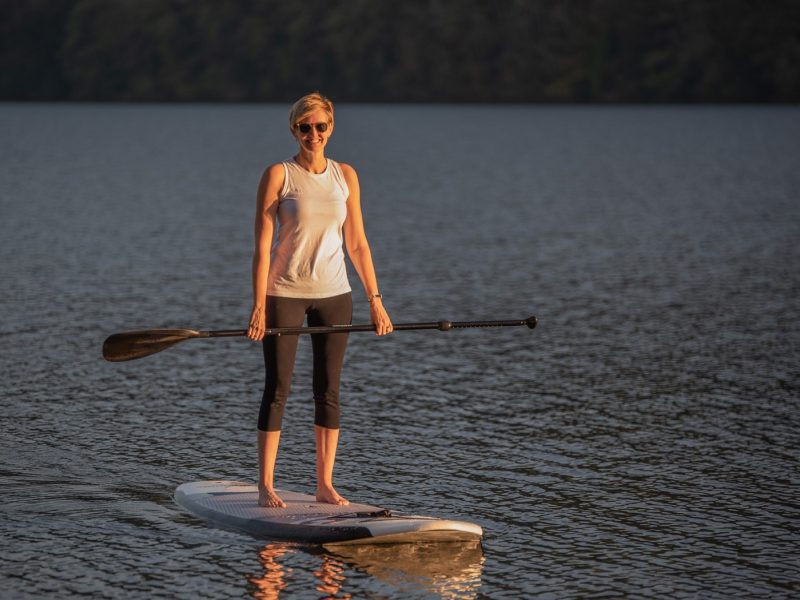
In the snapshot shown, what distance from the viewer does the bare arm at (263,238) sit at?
7691mm

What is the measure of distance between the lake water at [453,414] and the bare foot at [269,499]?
305 millimetres

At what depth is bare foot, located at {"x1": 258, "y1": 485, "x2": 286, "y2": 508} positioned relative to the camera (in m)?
8.10

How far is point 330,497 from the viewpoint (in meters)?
8.16

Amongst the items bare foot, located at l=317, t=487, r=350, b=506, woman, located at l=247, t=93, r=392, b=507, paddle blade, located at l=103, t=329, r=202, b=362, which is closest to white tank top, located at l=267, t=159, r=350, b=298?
woman, located at l=247, t=93, r=392, b=507

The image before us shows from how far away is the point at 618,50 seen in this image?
155m

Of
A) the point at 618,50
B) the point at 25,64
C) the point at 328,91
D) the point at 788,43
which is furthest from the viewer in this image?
the point at 25,64

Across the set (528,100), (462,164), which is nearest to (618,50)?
(528,100)

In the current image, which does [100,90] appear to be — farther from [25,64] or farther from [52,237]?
[52,237]

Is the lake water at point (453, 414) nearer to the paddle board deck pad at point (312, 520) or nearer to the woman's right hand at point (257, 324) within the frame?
the paddle board deck pad at point (312, 520)

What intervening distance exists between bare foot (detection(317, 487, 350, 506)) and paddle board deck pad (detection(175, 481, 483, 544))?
0.04 meters

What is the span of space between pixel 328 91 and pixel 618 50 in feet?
111

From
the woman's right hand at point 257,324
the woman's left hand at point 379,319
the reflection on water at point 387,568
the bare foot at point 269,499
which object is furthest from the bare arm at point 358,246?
the reflection on water at point 387,568

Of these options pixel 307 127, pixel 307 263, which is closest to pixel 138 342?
pixel 307 263

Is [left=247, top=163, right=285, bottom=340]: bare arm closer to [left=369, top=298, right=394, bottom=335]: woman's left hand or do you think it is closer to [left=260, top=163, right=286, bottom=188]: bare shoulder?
[left=260, top=163, right=286, bottom=188]: bare shoulder
